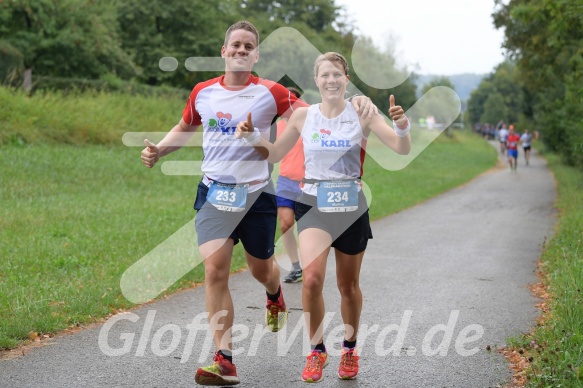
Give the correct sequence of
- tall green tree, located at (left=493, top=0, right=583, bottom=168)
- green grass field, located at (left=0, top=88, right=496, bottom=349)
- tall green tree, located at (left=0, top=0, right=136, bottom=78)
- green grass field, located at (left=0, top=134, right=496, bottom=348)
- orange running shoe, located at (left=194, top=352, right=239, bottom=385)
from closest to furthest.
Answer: orange running shoe, located at (left=194, top=352, right=239, bottom=385) → green grass field, located at (left=0, top=134, right=496, bottom=348) → green grass field, located at (left=0, top=88, right=496, bottom=349) → tall green tree, located at (left=493, top=0, right=583, bottom=168) → tall green tree, located at (left=0, top=0, right=136, bottom=78)

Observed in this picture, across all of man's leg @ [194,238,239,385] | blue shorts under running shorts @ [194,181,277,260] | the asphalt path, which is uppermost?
blue shorts under running shorts @ [194,181,277,260]

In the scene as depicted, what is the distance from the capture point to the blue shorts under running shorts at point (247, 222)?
5504 millimetres

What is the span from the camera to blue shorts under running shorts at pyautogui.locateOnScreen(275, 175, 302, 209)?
8.88 m

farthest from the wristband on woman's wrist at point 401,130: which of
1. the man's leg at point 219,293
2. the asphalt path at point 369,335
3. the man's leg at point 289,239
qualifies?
the man's leg at point 289,239

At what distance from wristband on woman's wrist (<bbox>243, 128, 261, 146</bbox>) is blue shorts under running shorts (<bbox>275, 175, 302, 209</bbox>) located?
357cm

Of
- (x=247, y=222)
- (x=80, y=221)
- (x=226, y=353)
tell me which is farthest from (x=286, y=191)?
(x=80, y=221)

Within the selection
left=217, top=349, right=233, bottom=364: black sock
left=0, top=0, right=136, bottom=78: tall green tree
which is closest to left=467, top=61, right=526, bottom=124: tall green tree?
left=0, top=0, right=136, bottom=78: tall green tree

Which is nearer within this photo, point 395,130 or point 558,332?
point 395,130

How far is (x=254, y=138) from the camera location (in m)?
5.26

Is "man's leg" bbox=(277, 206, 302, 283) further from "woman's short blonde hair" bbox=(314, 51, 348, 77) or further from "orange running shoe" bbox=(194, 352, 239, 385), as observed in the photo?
"orange running shoe" bbox=(194, 352, 239, 385)

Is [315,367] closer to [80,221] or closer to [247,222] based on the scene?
[247,222]

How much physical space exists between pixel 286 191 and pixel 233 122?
3.54m

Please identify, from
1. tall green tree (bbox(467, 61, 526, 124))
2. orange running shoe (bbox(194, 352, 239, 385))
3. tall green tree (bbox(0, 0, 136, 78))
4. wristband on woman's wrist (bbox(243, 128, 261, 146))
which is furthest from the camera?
tall green tree (bbox(467, 61, 526, 124))

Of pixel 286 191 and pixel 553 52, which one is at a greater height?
pixel 553 52
